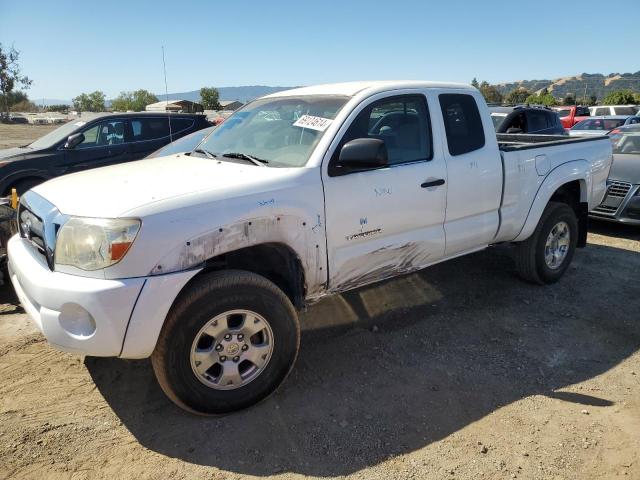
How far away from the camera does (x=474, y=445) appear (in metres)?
2.71

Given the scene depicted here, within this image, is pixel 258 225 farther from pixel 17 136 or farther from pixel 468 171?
pixel 17 136

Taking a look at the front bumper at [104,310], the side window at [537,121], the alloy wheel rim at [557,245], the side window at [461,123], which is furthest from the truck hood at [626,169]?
the front bumper at [104,310]

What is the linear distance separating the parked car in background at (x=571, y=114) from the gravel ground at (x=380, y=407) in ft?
60.5

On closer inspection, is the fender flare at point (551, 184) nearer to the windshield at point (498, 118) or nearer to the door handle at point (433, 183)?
the door handle at point (433, 183)

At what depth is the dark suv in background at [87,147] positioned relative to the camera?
7.50 m

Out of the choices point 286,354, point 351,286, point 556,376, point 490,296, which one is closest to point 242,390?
point 286,354

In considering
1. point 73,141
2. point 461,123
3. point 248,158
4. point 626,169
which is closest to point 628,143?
point 626,169

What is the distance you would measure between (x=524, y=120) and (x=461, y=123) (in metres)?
7.41

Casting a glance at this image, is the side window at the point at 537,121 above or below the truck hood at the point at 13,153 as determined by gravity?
above

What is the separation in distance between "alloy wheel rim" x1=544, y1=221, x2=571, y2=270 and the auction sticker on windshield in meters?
2.81

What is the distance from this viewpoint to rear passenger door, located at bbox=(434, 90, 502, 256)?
150 inches

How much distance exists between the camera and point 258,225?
2855mm

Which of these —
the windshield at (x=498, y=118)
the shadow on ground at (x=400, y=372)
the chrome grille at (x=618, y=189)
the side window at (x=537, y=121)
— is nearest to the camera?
the shadow on ground at (x=400, y=372)

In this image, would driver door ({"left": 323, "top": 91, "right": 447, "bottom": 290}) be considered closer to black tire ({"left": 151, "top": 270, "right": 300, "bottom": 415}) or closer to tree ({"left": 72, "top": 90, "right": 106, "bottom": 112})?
black tire ({"left": 151, "top": 270, "right": 300, "bottom": 415})
